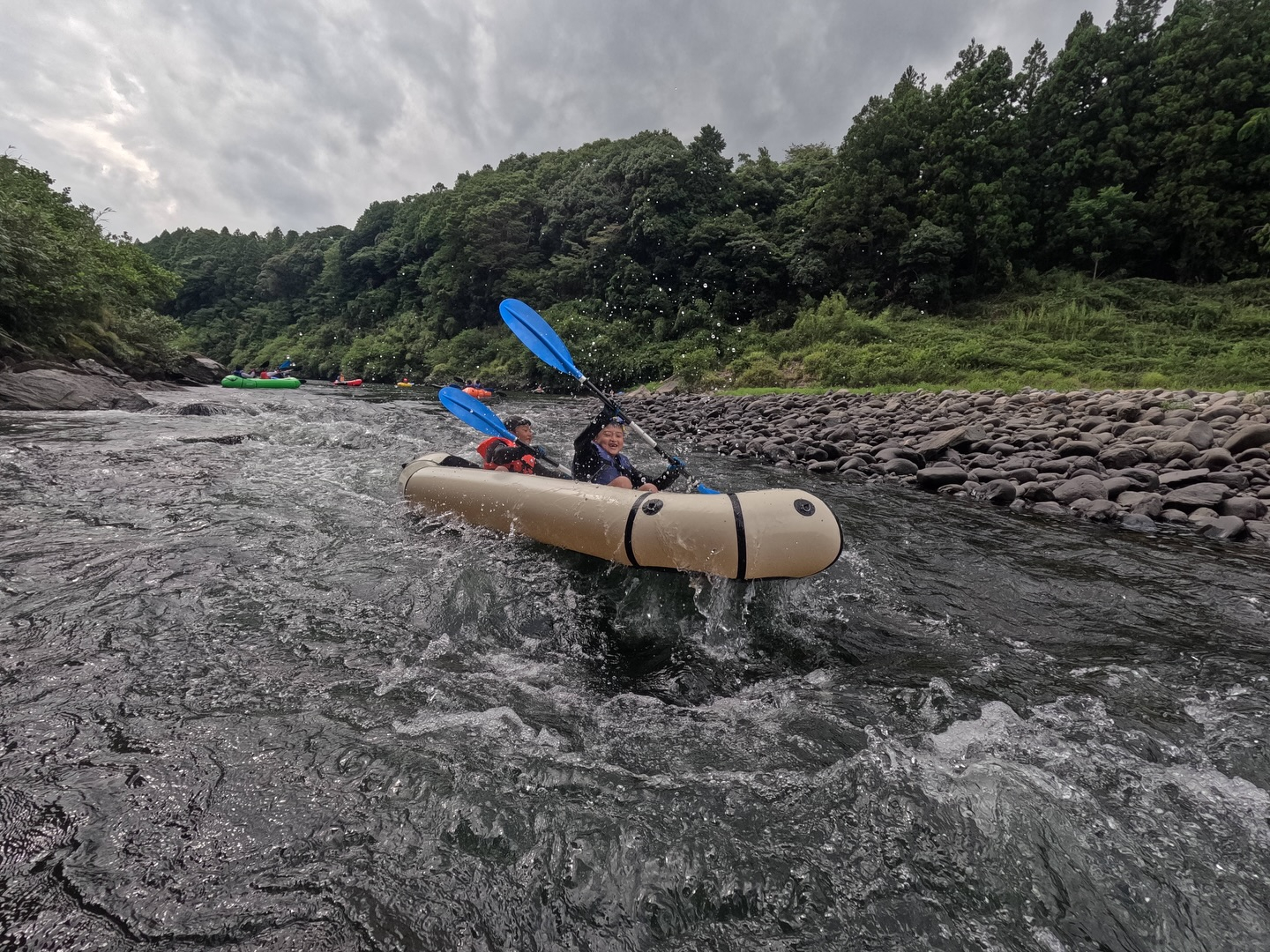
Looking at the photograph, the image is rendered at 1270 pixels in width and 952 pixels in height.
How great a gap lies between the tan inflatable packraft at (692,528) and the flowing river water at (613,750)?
43 centimetres

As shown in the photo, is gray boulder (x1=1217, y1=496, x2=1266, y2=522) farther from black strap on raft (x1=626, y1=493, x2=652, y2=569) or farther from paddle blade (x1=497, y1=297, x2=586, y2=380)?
paddle blade (x1=497, y1=297, x2=586, y2=380)

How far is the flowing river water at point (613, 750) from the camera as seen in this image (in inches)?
62.7

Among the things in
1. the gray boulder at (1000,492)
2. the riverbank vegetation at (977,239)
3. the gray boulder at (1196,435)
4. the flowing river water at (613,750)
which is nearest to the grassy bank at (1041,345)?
the riverbank vegetation at (977,239)

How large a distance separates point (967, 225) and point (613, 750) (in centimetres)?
2521

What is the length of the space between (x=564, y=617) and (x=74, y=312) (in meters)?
19.7

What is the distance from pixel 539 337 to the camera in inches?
252

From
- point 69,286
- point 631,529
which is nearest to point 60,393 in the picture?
point 69,286

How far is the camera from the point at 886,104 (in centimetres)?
2388

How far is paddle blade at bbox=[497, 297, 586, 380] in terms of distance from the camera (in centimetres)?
637

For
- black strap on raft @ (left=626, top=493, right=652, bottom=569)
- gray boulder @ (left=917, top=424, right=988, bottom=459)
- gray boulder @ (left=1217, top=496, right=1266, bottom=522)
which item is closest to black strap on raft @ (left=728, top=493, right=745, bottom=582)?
black strap on raft @ (left=626, top=493, right=652, bottom=569)

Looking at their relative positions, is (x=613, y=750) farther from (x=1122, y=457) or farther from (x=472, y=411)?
(x=1122, y=457)

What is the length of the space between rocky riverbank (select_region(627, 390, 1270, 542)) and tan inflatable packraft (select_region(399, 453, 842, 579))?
4.04 metres

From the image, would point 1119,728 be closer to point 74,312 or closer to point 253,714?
point 253,714

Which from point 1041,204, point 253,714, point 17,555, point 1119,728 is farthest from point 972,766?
point 1041,204
